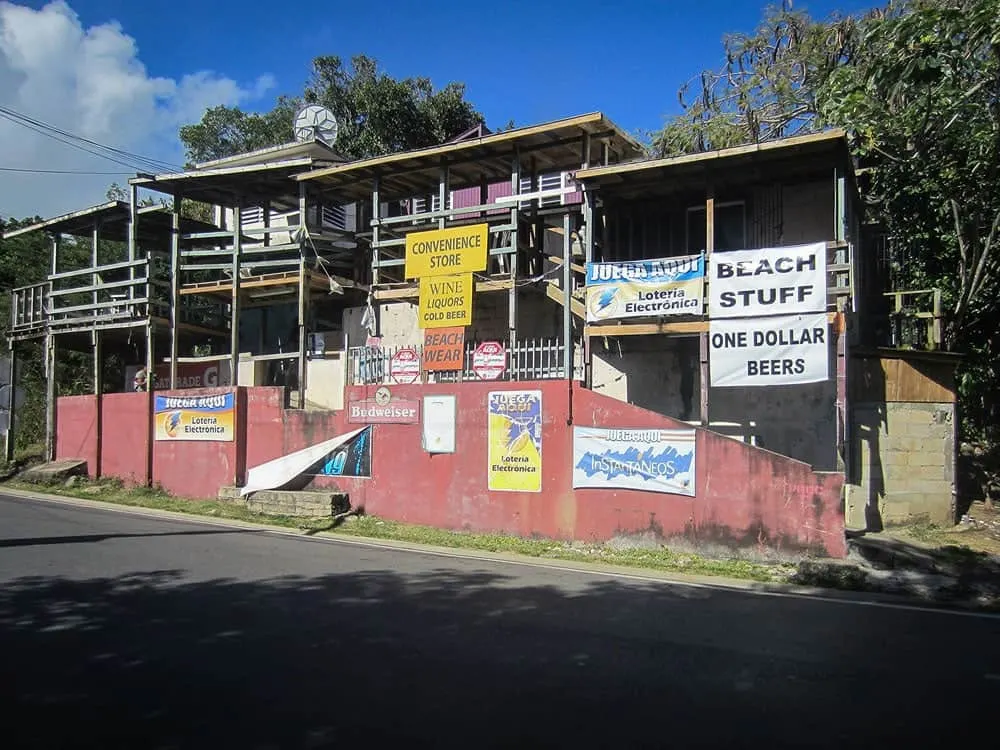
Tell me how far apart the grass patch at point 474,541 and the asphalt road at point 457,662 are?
1397mm

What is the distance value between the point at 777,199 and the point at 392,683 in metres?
11.9

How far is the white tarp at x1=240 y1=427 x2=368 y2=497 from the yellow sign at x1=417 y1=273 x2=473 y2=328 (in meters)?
2.78

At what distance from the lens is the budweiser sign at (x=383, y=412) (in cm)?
1402

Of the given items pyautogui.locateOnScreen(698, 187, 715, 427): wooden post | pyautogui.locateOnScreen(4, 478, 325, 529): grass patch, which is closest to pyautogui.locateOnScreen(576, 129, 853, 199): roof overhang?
pyautogui.locateOnScreen(698, 187, 715, 427): wooden post

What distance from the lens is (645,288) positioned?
1260cm

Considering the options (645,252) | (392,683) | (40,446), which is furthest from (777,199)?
(40,446)

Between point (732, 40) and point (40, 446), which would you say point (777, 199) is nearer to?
point (732, 40)

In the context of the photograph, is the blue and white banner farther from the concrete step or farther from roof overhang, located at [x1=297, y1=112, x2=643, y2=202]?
roof overhang, located at [x1=297, y1=112, x2=643, y2=202]

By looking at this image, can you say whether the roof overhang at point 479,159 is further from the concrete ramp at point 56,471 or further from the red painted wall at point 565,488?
the concrete ramp at point 56,471

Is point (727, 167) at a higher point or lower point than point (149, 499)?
higher

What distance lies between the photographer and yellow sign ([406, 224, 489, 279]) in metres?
14.5

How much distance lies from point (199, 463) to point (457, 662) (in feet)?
43.4

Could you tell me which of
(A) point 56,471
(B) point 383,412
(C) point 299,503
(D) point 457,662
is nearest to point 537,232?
(B) point 383,412

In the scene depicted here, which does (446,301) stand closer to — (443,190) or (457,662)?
(443,190)
